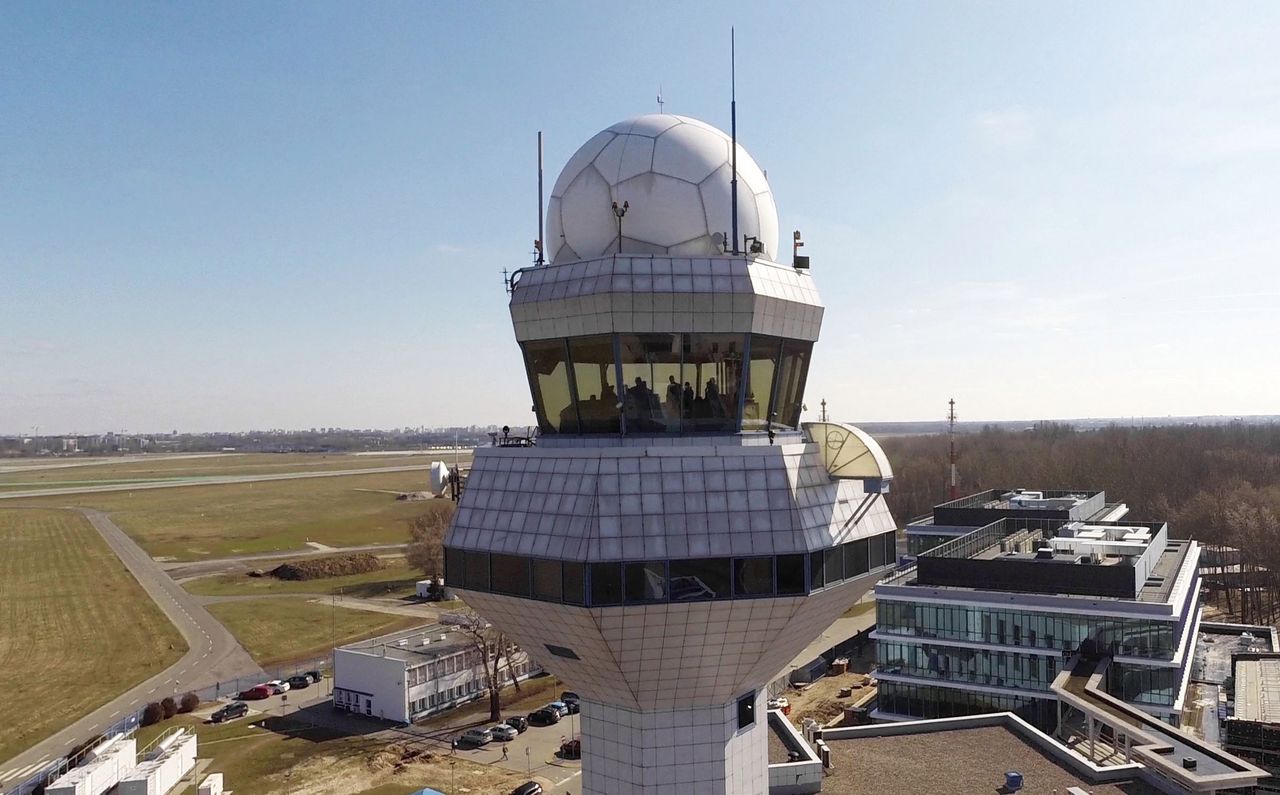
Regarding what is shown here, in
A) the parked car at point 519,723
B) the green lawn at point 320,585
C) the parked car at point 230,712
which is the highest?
the green lawn at point 320,585

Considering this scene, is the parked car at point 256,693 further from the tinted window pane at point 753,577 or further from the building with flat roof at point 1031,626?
the tinted window pane at point 753,577

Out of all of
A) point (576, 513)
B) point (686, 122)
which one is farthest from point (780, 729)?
point (686, 122)

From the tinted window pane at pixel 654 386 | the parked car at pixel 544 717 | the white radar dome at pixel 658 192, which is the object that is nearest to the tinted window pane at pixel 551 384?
the tinted window pane at pixel 654 386

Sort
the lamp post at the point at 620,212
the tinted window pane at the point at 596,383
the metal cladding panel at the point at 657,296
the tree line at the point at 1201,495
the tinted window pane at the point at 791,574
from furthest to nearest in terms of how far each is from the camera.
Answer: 1. the tree line at the point at 1201,495
2. the lamp post at the point at 620,212
3. the tinted window pane at the point at 596,383
4. the metal cladding panel at the point at 657,296
5. the tinted window pane at the point at 791,574

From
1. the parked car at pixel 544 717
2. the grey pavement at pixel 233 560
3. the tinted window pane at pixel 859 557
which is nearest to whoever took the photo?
the tinted window pane at pixel 859 557

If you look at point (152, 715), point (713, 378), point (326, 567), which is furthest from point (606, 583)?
point (326, 567)

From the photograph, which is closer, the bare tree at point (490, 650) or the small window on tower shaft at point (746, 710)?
the small window on tower shaft at point (746, 710)

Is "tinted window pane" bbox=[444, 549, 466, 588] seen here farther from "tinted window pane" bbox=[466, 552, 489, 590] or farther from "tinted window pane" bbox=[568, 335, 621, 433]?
"tinted window pane" bbox=[568, 335, 621, 433]
